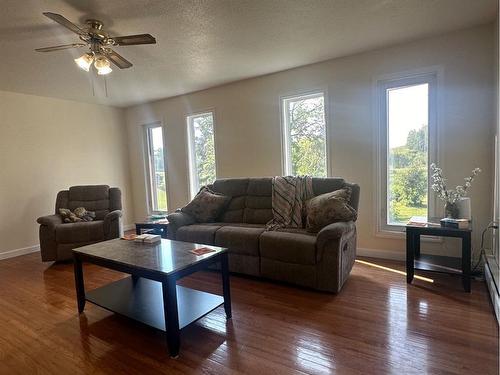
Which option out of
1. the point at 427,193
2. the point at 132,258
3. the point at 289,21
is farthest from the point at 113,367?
the point at 427,193

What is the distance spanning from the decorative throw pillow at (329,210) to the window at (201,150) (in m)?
2.37

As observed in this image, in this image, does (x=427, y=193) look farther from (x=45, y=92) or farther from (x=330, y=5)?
(x=45, y=92)

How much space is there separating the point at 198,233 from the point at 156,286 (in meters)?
0.79

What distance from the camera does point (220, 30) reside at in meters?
2.69

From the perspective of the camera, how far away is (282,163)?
4.12 metres

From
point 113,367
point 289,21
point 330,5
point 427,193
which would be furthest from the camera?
point 427,193

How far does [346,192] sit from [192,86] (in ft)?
9.67

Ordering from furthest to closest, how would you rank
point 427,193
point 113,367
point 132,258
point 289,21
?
point 427,193 < point 289,21 < point 132,258 < point 113,367

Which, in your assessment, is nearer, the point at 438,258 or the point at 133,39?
the point at 133,39

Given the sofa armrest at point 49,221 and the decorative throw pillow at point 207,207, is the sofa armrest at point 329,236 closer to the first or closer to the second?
the decorative throw pillow at point 207,207

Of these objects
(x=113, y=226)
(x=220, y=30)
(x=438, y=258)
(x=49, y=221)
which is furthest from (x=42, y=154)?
(x=438, y=258)

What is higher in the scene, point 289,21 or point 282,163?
point 289,21

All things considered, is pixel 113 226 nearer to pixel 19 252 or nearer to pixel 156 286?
pixel 156 286

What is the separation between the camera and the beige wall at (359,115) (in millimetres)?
2904
